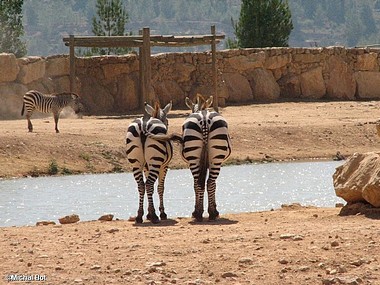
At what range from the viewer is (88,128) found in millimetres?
28219

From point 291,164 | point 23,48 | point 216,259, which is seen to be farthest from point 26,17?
point 216,259

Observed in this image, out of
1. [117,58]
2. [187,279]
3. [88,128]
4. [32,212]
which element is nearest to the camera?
[187,279]

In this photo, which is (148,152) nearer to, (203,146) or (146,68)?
(203,146)

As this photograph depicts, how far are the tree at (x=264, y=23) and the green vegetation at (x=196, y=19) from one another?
311 ft

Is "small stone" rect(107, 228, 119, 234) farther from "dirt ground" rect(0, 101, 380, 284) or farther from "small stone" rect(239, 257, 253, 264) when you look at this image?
"small stone" rect(239, 257, 253, 264)

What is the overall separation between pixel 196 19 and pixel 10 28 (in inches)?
4622

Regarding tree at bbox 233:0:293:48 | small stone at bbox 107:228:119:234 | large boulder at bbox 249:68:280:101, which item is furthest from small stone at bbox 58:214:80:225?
tree at bbox 233:0:293:48

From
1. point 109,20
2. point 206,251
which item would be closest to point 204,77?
point 109,20

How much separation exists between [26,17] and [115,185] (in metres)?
135

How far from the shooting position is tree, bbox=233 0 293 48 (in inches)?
1713

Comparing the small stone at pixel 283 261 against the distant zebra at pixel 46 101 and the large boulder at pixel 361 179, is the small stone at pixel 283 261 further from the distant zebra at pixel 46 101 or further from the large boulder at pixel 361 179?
the distant zebra at pixel 46 101

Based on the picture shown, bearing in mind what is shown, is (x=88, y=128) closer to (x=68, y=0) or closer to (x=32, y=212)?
(x=32, y=212)

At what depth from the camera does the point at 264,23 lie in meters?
43.7

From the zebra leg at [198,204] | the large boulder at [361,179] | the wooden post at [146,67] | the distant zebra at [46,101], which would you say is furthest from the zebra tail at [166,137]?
the wooden post at [146,67]
